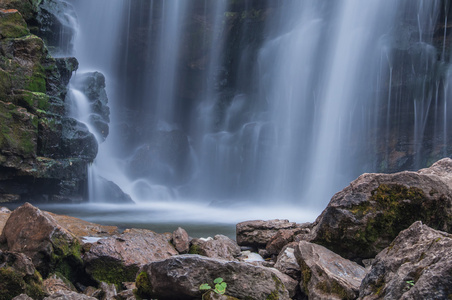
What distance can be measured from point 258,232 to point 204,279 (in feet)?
12.3

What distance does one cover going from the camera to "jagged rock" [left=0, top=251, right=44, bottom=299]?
3.05 meters

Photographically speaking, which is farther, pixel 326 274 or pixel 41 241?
pixel 41 241

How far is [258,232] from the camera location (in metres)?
6.60

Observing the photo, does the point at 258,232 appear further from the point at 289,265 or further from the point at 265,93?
the point at 265,93

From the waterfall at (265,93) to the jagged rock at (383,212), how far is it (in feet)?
61.1

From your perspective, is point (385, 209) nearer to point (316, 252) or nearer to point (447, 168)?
point (316, 252)

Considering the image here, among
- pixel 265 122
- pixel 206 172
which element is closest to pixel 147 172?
pixel 206 172

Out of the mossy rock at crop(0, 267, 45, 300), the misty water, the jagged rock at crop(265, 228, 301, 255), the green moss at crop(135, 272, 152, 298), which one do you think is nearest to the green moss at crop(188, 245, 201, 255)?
the jagged rock at crop(265, 228, 301, 255)

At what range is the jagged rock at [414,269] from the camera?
1950 millimetres

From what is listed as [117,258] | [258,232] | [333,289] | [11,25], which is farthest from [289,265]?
[11,25]

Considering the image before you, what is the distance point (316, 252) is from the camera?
3795mm

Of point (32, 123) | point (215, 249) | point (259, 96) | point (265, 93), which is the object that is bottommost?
point (215, 249)

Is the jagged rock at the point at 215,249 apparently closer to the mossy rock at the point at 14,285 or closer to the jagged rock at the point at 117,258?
the jagged rock at the point at 117,258

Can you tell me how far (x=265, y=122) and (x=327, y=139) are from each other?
5774mm
